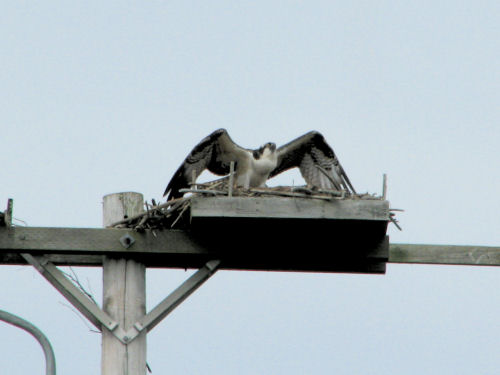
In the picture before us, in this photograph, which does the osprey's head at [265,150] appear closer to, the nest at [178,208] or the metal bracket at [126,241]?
the nest at [178,208]

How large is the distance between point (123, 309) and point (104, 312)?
97 mm

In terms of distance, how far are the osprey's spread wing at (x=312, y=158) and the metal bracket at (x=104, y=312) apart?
3.49 m

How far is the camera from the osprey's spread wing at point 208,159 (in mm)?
7359

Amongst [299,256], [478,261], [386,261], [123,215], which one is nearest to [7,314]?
[123,215]

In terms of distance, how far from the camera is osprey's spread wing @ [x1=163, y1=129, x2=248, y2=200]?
24.1 feet

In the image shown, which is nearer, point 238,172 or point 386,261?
point 386,261

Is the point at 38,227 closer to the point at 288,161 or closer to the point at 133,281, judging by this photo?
the point at 133,281

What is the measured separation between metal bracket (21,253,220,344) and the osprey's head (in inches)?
141

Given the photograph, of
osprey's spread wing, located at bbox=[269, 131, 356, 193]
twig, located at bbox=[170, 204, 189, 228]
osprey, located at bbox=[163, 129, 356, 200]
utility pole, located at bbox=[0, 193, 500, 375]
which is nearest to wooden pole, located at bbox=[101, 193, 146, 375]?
utility pole, located at bbox=[0, 193, 500, 375]

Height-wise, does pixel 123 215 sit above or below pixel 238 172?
below

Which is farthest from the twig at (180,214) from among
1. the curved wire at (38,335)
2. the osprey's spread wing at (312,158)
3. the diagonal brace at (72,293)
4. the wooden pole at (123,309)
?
the osprey's spread wing at (312,158)

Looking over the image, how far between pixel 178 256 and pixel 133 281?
0.29 meters

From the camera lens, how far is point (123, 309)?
529 cm

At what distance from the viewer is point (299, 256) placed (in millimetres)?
5637
